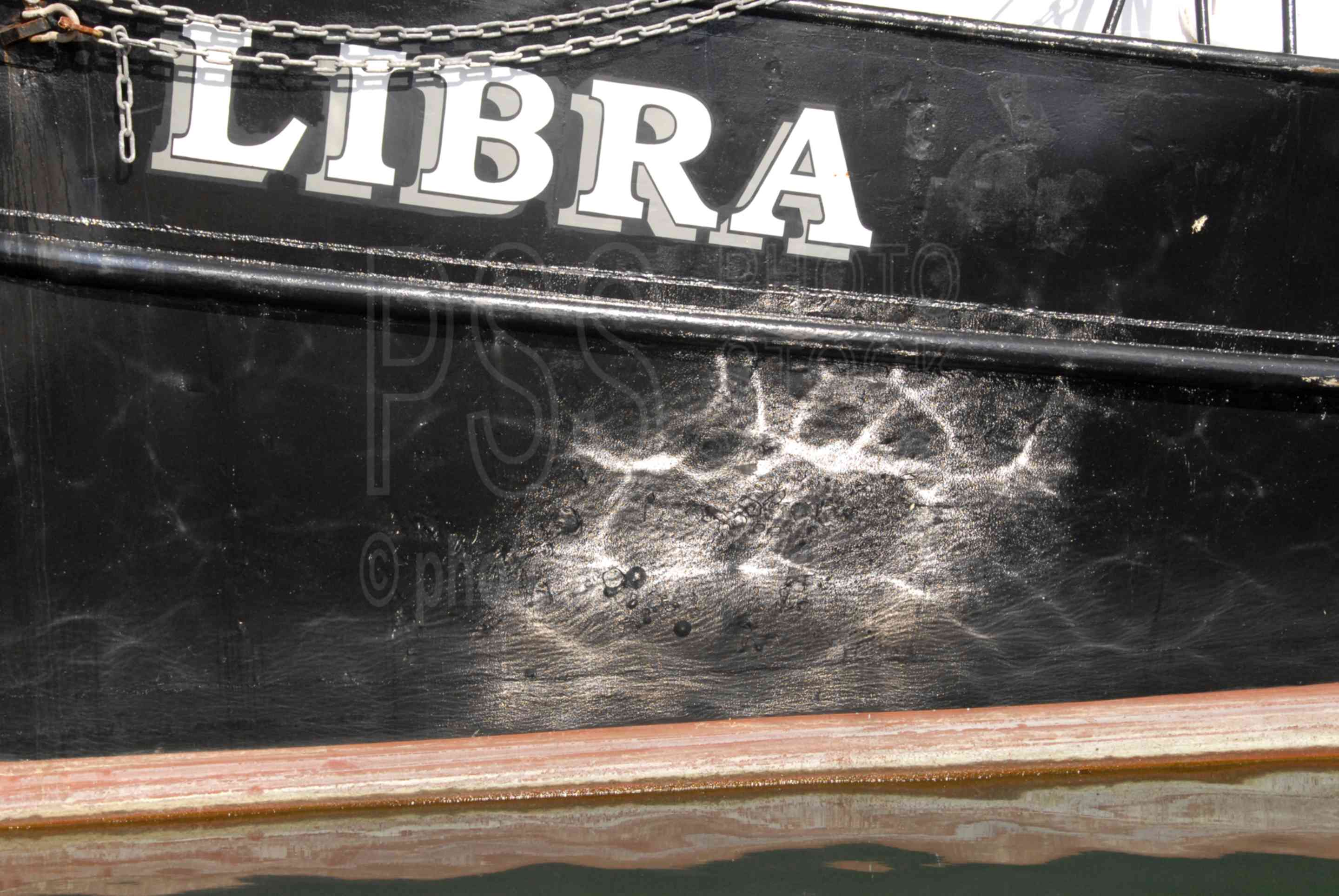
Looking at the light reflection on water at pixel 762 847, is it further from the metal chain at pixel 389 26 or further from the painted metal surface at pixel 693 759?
the metal chain at pixel 389 26

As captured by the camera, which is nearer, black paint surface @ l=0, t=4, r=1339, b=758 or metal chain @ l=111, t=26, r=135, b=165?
metal chain @ l=111, t=26, r=135, b=165

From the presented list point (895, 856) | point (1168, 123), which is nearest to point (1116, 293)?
point (1168, 123)

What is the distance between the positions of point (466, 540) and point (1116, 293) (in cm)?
163

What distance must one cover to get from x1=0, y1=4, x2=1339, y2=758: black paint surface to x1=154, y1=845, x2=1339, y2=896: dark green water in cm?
46

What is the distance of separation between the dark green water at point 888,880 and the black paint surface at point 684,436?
46 centimetres

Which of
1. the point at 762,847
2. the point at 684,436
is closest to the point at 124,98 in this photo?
the point at 684,436

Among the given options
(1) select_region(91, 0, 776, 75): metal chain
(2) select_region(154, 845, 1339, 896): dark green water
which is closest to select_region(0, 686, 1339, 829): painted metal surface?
(2) select_region(154, 845, 1339, 896): dark green water

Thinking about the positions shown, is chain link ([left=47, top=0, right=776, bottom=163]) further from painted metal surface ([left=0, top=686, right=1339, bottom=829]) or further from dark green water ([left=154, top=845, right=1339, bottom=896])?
dark green water ([left=154, top=845, right=1339, bottom=896])

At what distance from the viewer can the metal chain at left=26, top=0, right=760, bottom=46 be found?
2344 millimetres

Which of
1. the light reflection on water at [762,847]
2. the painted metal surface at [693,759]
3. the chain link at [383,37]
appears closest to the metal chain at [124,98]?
the chain link at [383,37]

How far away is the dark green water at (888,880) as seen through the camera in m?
2.35

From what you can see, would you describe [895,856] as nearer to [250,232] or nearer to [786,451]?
[786,451]

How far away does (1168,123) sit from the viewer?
2711 mm

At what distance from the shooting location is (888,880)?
7.91 ft
